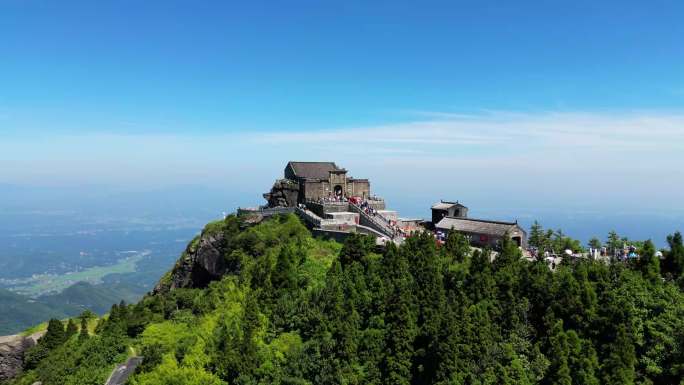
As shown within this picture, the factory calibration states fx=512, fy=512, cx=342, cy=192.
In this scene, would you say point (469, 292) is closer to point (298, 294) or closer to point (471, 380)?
point (471, 380)

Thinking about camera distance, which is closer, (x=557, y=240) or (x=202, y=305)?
(x=202, y=305)

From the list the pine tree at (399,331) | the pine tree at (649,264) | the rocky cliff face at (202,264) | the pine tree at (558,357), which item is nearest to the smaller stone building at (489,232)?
the pine tree at (649,264)

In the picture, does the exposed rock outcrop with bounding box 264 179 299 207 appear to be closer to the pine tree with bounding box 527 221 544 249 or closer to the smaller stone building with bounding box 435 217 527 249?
the smaller stone building with bounding box 435 217 527 249

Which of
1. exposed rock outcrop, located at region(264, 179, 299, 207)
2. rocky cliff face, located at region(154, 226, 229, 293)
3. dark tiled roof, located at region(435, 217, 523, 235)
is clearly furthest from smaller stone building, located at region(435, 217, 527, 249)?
rocky cliff face, located at region(154, 226, 229, 293)

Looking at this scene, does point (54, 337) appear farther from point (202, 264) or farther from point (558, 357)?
point (558, 357)

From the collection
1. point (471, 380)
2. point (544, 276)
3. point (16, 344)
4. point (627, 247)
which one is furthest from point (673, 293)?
A: point (16, 344)

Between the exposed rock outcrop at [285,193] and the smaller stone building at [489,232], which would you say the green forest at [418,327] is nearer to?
the smaller stone building at [489,232]
